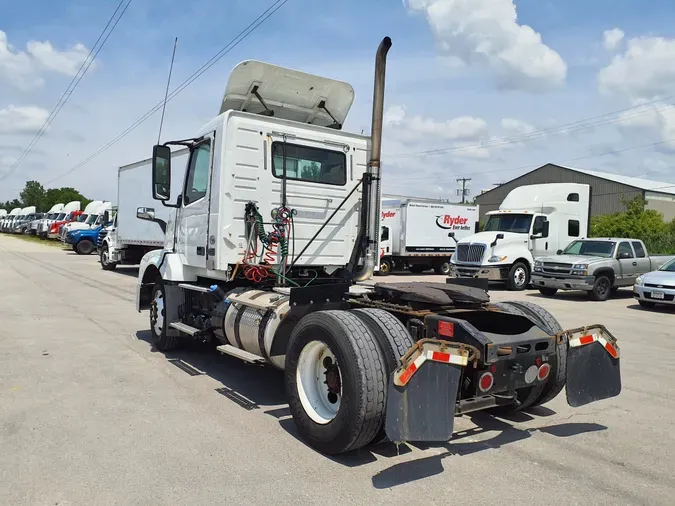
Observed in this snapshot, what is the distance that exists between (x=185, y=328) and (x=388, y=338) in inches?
139

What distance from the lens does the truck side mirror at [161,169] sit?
6.86 meters

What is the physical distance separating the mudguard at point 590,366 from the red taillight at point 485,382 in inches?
36.0

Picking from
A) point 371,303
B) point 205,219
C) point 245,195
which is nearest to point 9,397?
point 205,219

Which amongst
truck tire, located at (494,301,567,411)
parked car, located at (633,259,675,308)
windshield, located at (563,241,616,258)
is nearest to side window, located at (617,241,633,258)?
windshield, located at (563,241,616,258)

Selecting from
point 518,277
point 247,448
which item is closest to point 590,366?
point 247,448

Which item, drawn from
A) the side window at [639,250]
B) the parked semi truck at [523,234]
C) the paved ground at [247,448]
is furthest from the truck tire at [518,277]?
the paved ground at [247,448]

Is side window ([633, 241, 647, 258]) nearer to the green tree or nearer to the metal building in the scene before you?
the metal building

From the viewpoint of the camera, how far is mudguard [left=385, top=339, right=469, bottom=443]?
363 cm

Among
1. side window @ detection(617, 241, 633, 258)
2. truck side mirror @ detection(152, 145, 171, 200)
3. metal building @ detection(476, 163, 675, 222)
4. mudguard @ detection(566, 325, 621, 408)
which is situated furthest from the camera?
metal building @ detection(476, 163, 675, 222)

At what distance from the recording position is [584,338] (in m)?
4.60

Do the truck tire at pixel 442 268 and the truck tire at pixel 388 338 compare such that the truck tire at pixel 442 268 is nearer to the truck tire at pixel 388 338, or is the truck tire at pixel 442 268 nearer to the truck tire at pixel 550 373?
the truck tire at pixel 550 373

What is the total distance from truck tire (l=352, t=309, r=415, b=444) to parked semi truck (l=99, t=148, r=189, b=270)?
13.6m

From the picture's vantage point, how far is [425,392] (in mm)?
3697

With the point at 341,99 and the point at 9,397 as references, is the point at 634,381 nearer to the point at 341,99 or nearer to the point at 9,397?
the point at 341,99
